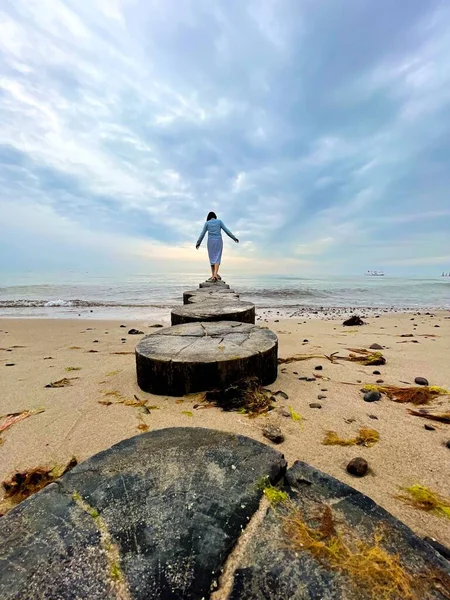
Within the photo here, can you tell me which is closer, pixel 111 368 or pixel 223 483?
pixel 223 483

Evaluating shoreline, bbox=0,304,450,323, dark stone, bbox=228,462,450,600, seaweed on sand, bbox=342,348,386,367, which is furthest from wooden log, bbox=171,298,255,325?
shoreline, bbox=0,304,450,323

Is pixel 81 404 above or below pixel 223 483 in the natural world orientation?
below

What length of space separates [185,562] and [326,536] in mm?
411

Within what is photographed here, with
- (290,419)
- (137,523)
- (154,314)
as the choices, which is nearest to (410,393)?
(290,419)

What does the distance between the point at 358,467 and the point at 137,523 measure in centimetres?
111

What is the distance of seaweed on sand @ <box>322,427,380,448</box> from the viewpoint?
1915 millimetres

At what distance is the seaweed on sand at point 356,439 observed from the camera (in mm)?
1915

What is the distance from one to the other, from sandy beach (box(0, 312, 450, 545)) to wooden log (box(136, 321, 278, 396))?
0.12 meters

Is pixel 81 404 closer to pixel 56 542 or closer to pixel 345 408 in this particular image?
pixel 56 542

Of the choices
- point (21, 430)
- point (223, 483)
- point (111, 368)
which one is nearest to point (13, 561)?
point (223, 483)

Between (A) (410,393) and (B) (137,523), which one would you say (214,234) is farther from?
(B) (137,523)

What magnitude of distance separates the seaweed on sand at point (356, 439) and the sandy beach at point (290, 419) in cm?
4

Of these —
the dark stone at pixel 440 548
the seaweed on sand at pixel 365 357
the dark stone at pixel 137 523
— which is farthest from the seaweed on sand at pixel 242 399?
the seaweed on sand at pixel 365 357

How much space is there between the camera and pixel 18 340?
611 cm
